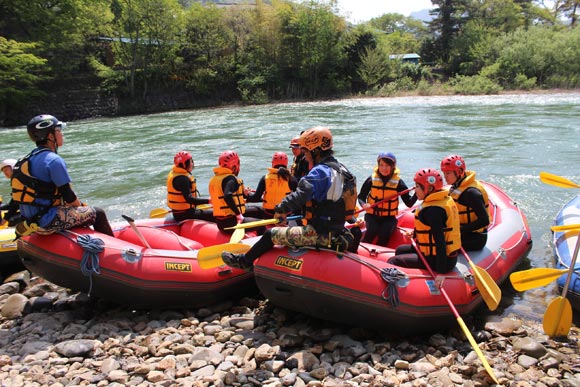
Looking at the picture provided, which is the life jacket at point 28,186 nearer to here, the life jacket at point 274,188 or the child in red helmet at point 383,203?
the life jacket at point 274,188

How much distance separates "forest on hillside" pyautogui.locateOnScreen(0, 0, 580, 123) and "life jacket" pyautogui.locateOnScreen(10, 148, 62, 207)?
23.5m

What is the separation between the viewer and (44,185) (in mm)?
3814

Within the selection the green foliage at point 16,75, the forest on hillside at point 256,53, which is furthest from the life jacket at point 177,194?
the forest on hillside at point 256,53

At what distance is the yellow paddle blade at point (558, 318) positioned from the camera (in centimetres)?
352

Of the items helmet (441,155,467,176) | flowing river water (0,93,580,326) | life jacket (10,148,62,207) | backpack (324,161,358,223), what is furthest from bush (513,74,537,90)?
life jacket (10,148,62,207)

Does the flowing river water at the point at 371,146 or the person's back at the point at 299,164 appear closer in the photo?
the person's back at the point at 299,164

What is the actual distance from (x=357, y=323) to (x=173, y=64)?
28.9 meters

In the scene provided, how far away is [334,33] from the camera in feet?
107

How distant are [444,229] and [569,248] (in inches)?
72.2

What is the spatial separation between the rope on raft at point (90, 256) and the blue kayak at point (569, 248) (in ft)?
12.9

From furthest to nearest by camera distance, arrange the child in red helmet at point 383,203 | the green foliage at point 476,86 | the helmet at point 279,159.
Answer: the green foliage at point 476,86 → the helmet at point 279,159 → the child in red helmet at point 383,203

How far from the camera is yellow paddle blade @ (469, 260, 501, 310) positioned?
11.5ft

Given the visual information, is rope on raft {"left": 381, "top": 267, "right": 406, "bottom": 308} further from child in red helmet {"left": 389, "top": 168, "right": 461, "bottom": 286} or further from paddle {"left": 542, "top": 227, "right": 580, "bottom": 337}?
paddle {"left": 542, "top": 227, "right": 580, "bottom": 337}

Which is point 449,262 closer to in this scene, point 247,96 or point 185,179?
point 185,179
